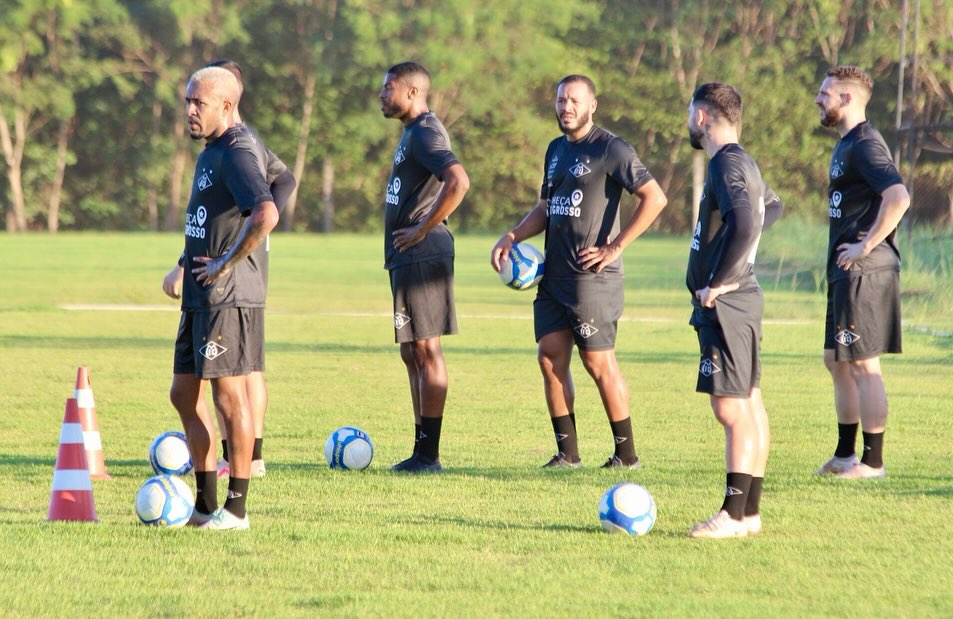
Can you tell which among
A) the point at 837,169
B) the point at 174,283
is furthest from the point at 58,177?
the point at 837,169

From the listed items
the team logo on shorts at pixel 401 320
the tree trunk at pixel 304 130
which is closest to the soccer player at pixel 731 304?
the team logo on shorts at pixel 401 320

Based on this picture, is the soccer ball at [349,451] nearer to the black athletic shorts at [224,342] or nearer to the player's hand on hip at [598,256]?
the player's hand on hip at [598,256]

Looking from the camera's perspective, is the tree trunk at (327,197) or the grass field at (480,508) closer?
the grass field at (480,508)

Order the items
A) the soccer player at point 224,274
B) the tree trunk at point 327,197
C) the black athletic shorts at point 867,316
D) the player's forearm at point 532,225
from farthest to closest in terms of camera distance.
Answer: the tree trunk at point 327,197, the player's forearm at point 532,225, the black athletic shorts at point 867,316, the soccer player at point 224,274

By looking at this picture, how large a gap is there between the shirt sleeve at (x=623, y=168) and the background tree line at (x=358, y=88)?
169ft

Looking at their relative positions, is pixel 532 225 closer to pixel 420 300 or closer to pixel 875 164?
pixel 420 300

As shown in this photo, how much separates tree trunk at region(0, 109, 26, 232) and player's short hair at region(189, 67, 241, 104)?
2154 inches

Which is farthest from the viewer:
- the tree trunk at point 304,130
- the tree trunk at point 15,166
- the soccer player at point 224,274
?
the tree trunk at point 304,130

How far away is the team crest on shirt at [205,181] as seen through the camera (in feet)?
22.8

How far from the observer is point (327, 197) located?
211 feet

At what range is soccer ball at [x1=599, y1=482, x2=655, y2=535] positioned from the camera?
22.7 feet

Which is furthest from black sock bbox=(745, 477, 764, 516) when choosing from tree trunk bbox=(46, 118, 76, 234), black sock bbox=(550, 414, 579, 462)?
tree trunk bbox=(46, 118, 76, 234)

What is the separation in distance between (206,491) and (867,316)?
389 cm

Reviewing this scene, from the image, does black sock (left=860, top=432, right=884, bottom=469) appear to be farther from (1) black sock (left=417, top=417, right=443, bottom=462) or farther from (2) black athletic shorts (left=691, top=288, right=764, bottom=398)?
(1) black sock (left=417, top=417, right=443, bottom=462)
